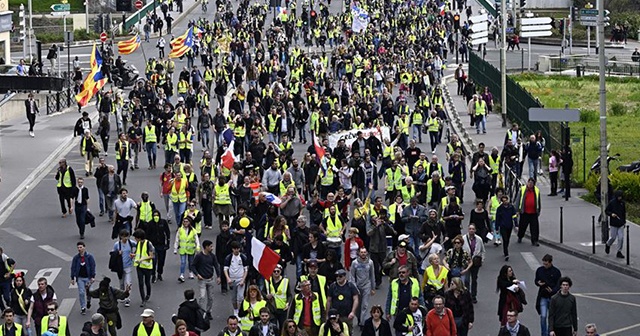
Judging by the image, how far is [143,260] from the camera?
24594mm

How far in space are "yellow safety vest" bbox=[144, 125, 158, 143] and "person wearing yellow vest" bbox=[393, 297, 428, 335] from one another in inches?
769

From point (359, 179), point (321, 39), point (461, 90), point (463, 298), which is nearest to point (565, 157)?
point (359, 179)

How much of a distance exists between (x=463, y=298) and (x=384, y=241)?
479 centimetres

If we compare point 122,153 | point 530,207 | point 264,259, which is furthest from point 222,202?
point 264,259

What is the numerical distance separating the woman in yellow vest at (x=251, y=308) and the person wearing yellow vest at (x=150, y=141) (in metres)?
18.5

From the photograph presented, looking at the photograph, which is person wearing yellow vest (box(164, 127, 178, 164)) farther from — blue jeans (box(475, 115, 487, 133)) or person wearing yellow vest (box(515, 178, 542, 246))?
blue jeans (box(475, 115, 487, 133))

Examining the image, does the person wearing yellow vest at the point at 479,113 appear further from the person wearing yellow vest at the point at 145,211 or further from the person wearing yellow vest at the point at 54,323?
the person wearing yellow vest at the point at 54,323

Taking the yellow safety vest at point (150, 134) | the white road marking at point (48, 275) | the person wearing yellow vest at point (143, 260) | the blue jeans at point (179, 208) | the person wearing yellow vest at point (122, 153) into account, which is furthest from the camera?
the yellow safety vest at point (150, 134)

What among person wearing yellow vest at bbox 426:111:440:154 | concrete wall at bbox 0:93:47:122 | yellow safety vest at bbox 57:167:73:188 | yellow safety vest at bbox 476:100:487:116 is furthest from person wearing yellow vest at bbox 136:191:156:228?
concrete wall at bbox 0:93:47:122

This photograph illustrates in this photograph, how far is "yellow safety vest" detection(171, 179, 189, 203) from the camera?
30406 mm

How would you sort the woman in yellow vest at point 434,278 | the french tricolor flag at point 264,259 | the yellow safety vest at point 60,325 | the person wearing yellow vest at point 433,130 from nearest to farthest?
1. the yellow safety vest at point 60,325
2. the woman in yellow vest at point 434,278
3. the french tricolor flag at point 264,259
4. the person wearing yellow vest at point 433,130

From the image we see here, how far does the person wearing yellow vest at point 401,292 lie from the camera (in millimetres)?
20875

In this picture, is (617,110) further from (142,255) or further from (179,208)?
(142,255)

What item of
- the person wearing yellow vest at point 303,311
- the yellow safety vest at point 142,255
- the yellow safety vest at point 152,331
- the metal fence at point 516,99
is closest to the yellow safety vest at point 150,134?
the metal fence at point 516,99
